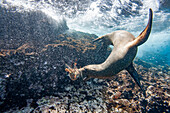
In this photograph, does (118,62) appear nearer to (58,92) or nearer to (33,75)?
(58,92)

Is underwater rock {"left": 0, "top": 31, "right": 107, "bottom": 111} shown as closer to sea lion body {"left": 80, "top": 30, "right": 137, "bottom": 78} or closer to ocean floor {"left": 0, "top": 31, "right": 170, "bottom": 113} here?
ocean floor {"left": 0, "top": 31, "right": 170, "bottom": 113}

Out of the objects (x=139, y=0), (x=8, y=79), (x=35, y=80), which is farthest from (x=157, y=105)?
(x=139, y=0)

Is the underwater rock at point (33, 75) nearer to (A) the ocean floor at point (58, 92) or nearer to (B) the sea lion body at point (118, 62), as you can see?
(A) the ocean floor at point (58, 92)

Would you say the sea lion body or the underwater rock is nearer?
the sea lion body

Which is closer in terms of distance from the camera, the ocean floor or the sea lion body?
the ocean floor

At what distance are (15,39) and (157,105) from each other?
1013cm

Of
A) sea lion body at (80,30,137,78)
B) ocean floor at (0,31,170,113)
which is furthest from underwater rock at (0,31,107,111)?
sea lion body at (80,30,137,78)

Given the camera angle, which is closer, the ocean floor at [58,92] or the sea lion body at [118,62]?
the ocean floor at [58,92]

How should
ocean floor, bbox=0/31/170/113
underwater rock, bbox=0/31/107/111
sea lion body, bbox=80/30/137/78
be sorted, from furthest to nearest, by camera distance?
underwater rock, bbox=0/31/107/111 → sea lion body, bbox=80/30/137/78 → ocean floor, bbox=0/31/170/113

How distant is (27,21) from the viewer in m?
7.58

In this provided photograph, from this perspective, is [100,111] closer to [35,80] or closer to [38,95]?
[38,95]

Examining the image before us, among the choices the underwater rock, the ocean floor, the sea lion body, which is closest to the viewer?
the ocean floor

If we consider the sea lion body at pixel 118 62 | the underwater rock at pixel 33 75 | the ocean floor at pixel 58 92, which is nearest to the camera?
the ocean floor at pixel 58 92

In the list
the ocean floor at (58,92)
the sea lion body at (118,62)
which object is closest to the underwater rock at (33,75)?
the ocean floor at (58,92)
